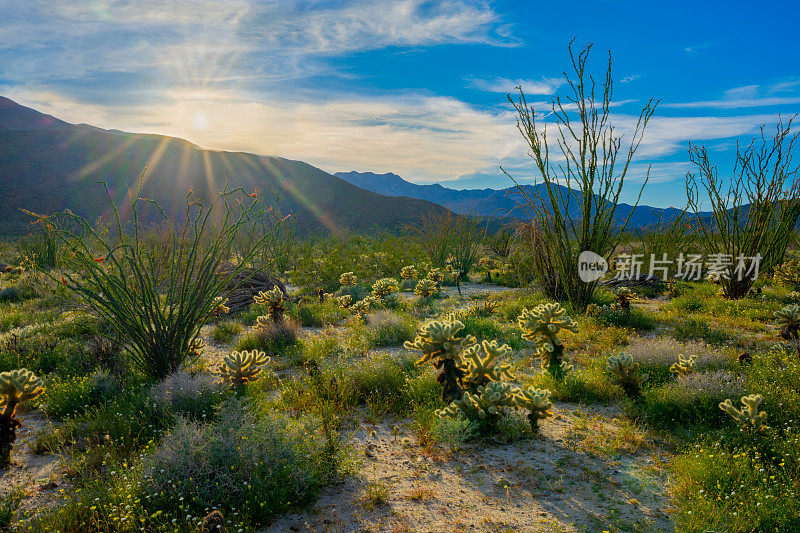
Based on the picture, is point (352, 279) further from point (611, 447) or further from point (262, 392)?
point (611, 447)

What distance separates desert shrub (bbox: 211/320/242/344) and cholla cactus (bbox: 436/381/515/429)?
4625mm

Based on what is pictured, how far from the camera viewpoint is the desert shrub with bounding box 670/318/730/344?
20.4ft

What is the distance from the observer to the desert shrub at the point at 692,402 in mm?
3826

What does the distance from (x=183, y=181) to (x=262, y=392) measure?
7319 cm

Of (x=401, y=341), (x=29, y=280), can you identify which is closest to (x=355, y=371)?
(x=401, y=341)

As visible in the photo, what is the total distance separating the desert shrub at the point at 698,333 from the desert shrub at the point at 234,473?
5.83 meters

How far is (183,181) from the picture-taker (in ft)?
222

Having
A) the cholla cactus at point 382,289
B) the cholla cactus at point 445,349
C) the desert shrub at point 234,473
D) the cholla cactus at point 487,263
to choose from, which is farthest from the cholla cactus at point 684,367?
Result: the cholla cactus at point 487,263

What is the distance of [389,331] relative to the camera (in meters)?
6.66

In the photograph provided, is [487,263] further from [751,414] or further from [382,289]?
[751,414]

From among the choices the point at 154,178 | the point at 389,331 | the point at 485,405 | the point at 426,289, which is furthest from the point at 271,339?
the point at 154,178

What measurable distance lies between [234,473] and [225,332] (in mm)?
4817

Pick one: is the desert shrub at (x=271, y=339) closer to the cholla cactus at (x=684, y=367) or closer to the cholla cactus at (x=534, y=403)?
the cholla cactus at (x=534, y=403)

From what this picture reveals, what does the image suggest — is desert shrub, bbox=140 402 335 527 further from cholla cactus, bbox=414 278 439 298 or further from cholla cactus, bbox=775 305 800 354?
cholla cactus, bbox=414 278 439 298
